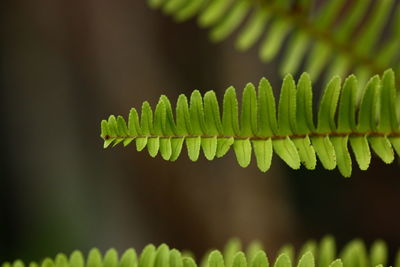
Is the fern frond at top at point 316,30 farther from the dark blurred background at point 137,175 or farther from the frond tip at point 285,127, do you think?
the dark blurred background at point 137,175

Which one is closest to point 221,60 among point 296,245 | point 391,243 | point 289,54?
point 296,245

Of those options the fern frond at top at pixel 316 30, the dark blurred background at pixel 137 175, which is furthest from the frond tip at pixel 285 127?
the dark blurred background at pixel 137 175

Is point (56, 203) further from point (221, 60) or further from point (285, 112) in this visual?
point (285, 112)

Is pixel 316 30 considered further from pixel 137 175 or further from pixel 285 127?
pixel 137 175

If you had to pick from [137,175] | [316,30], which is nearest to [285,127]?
[316,30]

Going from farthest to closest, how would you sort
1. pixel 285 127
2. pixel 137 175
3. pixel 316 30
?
pixel 137 175 → pixel 316 30 → pixel 285 127

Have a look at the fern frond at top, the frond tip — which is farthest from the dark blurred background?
the frond tip
